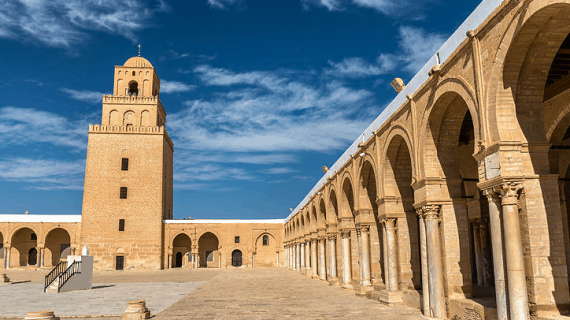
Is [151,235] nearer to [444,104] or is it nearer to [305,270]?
[305,270]

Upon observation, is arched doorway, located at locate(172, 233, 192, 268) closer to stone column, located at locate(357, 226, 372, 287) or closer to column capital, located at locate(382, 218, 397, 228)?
stone column, located at locate(357, 226, 372, 287)

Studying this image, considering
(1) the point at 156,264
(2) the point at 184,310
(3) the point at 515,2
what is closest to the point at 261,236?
(1) the point at 156,264

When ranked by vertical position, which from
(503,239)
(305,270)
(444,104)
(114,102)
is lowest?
(305,270)

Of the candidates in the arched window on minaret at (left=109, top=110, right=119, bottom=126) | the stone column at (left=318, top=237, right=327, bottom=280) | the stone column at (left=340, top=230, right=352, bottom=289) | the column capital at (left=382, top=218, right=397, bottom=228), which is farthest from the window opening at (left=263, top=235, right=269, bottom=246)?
the column capital at (left=382, top=218, right=397, bottom=228)

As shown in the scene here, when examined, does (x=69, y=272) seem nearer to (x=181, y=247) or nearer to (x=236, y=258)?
(x=181, y=247)

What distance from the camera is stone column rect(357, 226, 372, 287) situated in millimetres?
14602

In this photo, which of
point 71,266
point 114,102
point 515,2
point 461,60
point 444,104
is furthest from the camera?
point 114,102

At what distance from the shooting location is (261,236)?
139 ft

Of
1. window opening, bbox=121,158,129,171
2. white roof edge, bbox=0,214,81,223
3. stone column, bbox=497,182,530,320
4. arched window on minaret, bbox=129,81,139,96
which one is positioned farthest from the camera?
arched window on minaret, bbox=129,81,139,96

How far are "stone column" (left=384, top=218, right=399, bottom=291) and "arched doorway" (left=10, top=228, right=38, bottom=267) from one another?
3603cm

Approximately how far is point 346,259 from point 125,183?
82.2 ft

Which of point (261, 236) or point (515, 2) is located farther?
point (261, 236)

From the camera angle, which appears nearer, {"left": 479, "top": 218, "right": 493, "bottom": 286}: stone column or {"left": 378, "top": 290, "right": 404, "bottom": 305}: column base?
{"left": 378, "top": 290, "right": 404, "bottom": 305}: column base

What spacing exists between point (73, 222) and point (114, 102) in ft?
34.1
